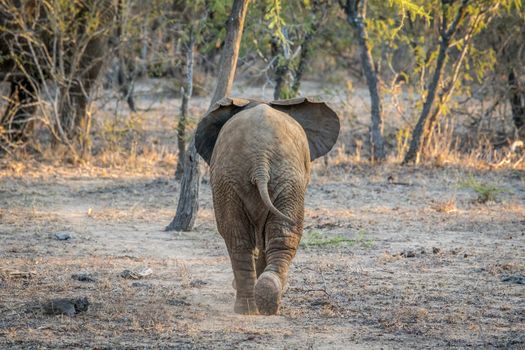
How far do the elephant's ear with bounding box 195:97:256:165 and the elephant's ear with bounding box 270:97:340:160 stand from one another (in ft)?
1.00

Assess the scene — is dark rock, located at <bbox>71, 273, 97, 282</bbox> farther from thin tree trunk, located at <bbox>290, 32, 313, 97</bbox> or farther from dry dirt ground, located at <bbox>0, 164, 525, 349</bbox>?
thin tree trunk, located at <bbox>290, 32, 313, 97</bbox>

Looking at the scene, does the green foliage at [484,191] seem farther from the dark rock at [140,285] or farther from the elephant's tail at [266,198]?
the elephant's tail at [266,198]

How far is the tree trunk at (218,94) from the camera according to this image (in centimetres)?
939

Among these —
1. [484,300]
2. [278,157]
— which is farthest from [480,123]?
[278,157]

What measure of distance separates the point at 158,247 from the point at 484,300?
352 centimetres

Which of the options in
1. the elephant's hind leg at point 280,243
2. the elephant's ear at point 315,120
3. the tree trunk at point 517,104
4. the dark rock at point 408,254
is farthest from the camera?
the tree trunk at point 517,104

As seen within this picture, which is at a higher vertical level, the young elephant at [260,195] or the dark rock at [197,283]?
the young elephant at [260,195]

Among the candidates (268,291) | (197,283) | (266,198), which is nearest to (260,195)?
(266,198)

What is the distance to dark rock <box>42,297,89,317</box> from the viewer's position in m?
6.61

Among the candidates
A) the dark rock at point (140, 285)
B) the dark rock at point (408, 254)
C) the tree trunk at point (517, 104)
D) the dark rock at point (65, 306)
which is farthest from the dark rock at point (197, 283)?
the tree trunk at point (517, 104)

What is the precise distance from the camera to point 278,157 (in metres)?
6.54

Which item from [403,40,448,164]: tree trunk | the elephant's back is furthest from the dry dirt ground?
the elephant's back

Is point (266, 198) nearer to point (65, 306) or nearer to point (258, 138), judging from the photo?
point (258, 138)

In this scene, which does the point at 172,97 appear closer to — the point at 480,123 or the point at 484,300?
the point at 480,123
